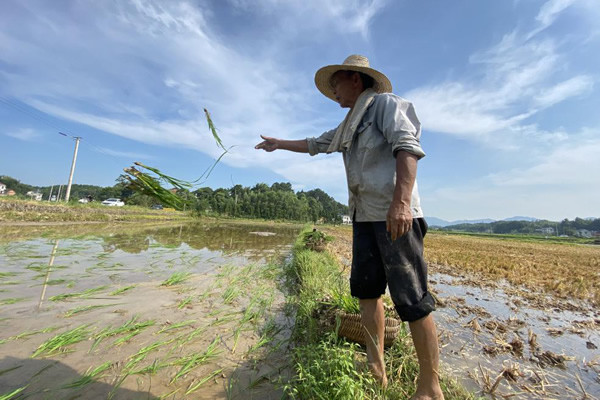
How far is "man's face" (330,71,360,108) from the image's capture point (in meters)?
1.97

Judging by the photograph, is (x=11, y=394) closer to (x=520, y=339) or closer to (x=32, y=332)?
(x=32, y=332)

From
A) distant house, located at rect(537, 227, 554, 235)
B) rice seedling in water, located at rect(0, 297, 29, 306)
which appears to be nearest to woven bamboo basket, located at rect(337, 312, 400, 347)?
rice seedling in water, located at rect(0, 297, 29, 306)

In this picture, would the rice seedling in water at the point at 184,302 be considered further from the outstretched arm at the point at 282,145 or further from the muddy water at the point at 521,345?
the muddy water at the point at 521,345

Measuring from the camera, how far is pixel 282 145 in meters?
2.41

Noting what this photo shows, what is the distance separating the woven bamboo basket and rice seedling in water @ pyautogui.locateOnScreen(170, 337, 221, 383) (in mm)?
1031

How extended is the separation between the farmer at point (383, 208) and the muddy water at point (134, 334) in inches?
34.4

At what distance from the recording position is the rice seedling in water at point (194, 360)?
174 cm

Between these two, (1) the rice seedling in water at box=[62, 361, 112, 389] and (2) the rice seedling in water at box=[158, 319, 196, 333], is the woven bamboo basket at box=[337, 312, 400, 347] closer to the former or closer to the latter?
(2) the rice seedling in water at box=[158, 319, 196, 333]

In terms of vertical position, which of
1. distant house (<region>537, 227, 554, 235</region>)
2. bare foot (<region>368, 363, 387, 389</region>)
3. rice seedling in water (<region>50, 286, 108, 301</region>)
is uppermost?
distant house (<region>537, 227, 554, 235</region>)

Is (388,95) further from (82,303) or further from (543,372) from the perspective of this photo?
(82,303)

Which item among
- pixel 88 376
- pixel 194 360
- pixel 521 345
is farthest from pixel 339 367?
pixel 521 345

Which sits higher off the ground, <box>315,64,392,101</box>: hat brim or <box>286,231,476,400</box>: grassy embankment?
<box>315,64,392,101</box>: hat brim

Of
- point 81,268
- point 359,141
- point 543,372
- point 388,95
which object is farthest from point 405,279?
point 81,268

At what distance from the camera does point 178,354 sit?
201 centimetres
